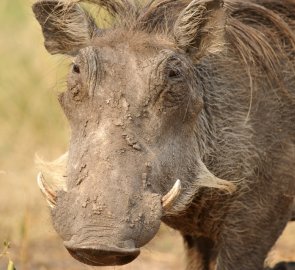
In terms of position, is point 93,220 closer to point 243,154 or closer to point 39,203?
point 243,154

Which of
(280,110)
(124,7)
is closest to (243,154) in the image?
(280,110)

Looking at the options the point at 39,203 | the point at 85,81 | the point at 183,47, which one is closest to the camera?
the point at 85,81

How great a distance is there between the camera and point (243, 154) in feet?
16.2

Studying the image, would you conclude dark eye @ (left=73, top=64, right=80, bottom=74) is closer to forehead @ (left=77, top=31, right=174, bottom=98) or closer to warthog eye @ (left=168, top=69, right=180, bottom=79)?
forehead @ (left=77, top=31, right=174, bottom=98)

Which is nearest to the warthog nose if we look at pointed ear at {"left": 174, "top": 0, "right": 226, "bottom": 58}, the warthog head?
the warthog head

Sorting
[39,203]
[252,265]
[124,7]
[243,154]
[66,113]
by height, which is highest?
[124,7]

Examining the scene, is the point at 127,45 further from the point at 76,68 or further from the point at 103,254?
the point at 103,254

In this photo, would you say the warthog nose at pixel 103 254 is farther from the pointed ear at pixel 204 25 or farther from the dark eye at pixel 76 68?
the pointed ear at pixel 204 25

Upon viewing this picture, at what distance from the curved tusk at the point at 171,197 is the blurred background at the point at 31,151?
8.27 feet

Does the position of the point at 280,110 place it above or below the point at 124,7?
below

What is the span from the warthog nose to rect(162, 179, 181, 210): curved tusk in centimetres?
26

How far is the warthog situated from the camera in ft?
13.2

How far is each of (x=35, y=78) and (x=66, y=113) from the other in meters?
5.50

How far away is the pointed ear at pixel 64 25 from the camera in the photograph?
15.9 ft
